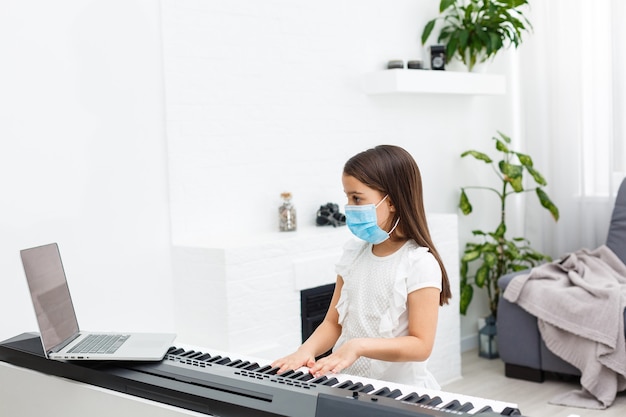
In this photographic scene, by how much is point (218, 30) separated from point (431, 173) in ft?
4.90

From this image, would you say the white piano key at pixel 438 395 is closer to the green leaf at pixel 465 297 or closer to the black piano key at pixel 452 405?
the black piano key at pixel 452 405

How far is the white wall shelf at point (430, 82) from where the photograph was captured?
3.66 meters

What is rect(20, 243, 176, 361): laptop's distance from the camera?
166 centimetres

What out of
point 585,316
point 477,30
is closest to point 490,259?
point 585,316

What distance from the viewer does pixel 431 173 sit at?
13.5 feet

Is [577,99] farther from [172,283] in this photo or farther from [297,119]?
[172,283]

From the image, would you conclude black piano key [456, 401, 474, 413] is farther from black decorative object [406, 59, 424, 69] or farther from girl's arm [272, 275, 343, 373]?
black decorative object [406, 59, 424, 69]

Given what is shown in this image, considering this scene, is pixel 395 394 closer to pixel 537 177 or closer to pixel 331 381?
pixel 331 381

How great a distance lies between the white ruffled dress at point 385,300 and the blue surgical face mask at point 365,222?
3.2 inches

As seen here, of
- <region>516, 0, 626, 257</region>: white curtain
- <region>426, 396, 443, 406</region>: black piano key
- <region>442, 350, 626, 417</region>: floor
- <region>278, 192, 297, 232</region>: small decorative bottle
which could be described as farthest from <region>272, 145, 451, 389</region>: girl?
<region>516, 0, 626, 257</region>: white curtain

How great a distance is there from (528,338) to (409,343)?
2.13 m

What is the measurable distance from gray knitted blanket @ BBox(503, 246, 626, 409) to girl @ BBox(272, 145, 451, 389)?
1.70 meters

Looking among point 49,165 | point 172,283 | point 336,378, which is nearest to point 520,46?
point 172,283

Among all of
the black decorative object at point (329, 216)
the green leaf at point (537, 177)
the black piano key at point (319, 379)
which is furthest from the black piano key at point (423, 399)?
the green leaf at point (537, 177)
